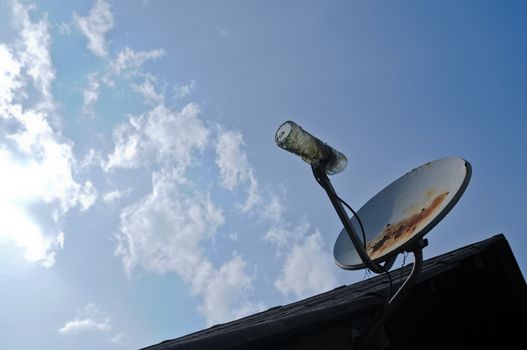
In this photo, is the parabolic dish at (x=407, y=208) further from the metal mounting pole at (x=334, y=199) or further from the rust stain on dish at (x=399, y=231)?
the metal mounting pole at (x=334, y=199)

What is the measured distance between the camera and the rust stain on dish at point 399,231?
2779 mm

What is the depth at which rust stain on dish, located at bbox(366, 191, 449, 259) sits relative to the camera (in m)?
2.78

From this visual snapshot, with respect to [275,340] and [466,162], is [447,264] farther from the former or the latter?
[275,340]

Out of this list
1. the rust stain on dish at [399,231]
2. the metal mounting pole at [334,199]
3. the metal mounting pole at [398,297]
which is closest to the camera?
the metal mounting pole at [398,297]

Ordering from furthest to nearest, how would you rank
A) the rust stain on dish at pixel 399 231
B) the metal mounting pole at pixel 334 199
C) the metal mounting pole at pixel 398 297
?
the rust stain on dish at pixel 399 231 → the metal mounting pole at pixel 334 199 → the metal mounting pole at pixel 398 297

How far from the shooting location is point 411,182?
141 inches

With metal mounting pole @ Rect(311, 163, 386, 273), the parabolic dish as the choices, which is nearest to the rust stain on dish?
the parabolic dish

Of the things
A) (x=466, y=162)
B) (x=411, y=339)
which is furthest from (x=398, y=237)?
(x=411, y=339)

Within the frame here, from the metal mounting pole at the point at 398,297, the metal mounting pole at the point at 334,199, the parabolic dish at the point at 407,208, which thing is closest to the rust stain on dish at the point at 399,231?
the parabolic dish at the point at 407,208

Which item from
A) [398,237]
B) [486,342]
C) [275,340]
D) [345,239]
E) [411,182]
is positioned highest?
[411,182]

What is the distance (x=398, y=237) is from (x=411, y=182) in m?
0.86

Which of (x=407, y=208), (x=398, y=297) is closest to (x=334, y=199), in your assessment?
(x=398, y=297)

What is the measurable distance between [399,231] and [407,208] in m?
0.43

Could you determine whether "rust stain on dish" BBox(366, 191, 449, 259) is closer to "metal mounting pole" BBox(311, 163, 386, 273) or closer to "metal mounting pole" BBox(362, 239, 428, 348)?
"metal mounting pole" BBox(362, 239, 428, 348)
